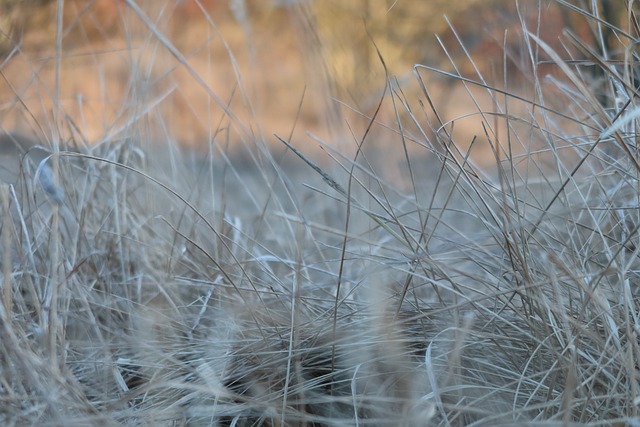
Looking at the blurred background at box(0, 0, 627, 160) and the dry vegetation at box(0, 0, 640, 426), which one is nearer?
the dry vegetation at box(0, 0, 640, 426)

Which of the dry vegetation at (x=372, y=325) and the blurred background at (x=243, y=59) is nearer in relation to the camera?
the dry vegetation at (x=372, y=325)

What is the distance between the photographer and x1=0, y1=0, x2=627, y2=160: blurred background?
850mm

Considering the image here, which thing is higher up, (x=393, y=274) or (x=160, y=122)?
(x=160, y=122)

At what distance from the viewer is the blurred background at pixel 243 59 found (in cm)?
85

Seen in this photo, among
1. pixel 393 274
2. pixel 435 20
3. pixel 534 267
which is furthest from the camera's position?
pixel 435 20

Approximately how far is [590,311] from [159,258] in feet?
1.88

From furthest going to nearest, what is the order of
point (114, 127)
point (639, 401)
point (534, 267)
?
point (114, 127) < point (534, 267) < point (639, 401)

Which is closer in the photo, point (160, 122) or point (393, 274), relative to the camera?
point (393, 274)

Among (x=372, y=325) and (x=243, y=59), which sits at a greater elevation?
(x=372, y=325)

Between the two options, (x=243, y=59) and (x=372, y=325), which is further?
(x=243, y=59)

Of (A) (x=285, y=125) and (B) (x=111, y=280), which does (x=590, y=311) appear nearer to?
(B) (x=111, y=280)

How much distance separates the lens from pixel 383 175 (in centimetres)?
96

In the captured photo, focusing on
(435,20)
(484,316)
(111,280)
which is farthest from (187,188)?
(435,20)

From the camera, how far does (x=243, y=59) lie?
4.45 metres
